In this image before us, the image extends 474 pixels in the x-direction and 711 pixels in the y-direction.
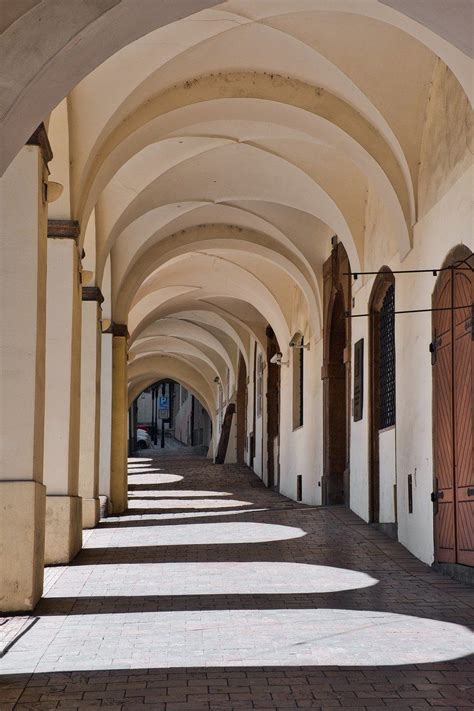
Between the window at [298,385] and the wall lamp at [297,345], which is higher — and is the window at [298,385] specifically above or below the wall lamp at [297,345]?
below

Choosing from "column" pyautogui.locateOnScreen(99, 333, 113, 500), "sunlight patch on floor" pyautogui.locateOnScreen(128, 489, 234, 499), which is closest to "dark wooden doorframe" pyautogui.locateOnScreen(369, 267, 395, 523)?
"column" pyautogui.locateOnScreen(99, 333, 113, 500)

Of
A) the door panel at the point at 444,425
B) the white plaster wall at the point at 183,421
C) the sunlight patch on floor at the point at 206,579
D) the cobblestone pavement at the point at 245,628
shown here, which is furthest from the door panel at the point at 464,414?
the white plaster wall at the point at 183,421

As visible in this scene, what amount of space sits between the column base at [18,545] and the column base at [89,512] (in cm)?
607

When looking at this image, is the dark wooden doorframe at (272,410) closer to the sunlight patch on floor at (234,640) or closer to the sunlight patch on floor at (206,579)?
the sunlight patch on floor at (206,579)

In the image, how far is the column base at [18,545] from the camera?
764 centimetres

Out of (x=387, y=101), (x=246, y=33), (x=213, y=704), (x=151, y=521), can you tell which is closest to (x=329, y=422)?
(x=151, y=521)

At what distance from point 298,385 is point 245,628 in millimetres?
15053

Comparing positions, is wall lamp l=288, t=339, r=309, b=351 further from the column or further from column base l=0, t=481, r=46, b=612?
column base l=0, t=481, r=46, b=612

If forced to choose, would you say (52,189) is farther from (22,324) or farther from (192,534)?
(192,534)

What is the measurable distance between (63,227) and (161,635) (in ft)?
17.1

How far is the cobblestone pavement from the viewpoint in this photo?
5137 millimetres

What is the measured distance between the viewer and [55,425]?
418 inches

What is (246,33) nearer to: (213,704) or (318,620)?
(318,620)

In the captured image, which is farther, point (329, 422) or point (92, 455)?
point (329, 422)
